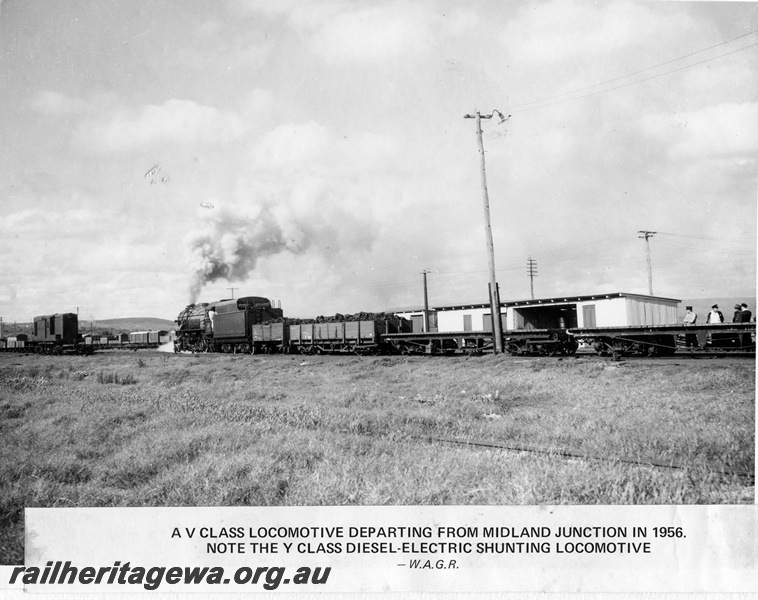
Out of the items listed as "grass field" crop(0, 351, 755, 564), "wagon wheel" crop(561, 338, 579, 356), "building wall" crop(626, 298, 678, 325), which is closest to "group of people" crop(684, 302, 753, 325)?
"grass field" crop(0, 351, 755, 564)

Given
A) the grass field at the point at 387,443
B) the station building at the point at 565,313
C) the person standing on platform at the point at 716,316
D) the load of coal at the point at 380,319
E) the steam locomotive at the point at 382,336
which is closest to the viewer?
the grass field at the point at 387,443

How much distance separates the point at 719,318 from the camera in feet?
44.2

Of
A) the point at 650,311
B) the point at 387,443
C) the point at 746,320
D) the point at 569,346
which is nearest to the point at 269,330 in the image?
the point at 569,346

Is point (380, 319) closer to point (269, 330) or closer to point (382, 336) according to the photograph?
point (382, 336)

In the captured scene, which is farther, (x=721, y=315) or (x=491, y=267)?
(x=491, y=267)

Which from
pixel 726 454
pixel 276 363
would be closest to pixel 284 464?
pixel 726 454

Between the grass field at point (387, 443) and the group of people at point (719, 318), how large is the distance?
93.0 inches

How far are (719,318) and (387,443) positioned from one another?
1247 centimetres

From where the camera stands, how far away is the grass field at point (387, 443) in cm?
417

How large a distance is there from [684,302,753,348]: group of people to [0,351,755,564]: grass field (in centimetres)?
236

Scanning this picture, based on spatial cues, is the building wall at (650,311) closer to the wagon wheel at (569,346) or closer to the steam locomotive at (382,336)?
the steam locomotive at (382,336)

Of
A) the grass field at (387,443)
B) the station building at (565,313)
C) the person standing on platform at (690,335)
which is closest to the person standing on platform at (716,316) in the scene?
the person standing on platform at (690,335)

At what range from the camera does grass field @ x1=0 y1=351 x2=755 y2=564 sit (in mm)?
4172

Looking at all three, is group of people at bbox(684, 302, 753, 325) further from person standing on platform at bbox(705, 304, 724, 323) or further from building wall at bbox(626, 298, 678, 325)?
building wall at bbox(626, 298, 678, 325)
